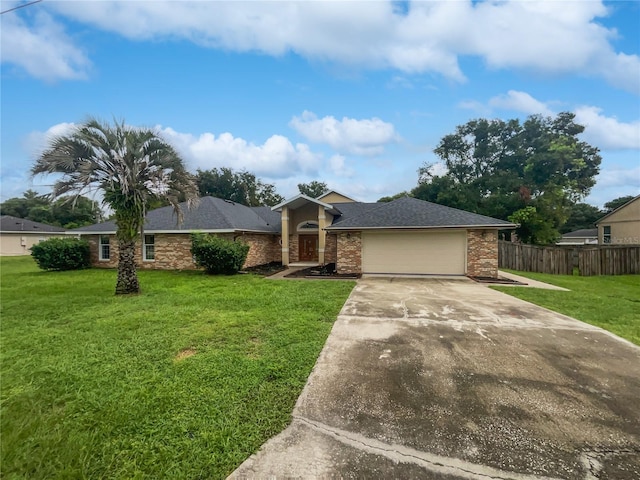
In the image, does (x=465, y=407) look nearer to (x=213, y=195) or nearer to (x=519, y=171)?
(x=519, y=171)

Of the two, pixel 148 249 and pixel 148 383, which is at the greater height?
pixel 148 249

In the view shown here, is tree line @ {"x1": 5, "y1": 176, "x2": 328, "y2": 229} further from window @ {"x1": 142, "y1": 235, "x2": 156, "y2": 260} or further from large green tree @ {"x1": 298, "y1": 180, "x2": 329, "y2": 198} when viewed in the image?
window @ {"x1": 142, "y1": 235, "x2": 156, "y2": 260}

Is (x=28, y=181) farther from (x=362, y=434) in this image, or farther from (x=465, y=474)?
(x=465, y=474)

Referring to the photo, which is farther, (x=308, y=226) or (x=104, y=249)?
(x=308, y=226)

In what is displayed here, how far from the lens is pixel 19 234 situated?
2772cm

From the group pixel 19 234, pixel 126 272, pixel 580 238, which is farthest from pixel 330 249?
pixel 580 238

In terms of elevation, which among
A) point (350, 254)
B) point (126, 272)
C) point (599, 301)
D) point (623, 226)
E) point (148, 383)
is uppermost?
point (623, 226)

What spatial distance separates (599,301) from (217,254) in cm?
1351

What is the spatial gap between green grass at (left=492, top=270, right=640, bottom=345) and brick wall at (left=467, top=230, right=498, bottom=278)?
2059mm

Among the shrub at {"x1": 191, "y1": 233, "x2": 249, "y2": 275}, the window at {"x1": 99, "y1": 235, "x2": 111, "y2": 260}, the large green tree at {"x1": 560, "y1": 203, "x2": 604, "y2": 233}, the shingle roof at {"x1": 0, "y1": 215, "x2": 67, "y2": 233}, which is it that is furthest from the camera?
the large green tree at {"x1": 560, "y1": 203, "x2": 604, "y2": 233}

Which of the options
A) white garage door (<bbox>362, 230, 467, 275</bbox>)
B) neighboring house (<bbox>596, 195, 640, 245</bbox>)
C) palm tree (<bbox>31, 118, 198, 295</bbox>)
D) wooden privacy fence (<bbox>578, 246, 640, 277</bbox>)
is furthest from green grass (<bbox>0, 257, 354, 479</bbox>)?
neighboring house (<bbox>596, 195, 640, 245</bbox>)

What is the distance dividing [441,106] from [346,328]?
15011 mm

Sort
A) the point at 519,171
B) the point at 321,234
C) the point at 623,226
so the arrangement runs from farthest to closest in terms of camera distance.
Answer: the point at 519,171 → the point at 623,226 → the point at 321,234

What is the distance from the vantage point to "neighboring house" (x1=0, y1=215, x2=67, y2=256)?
88.6ft
